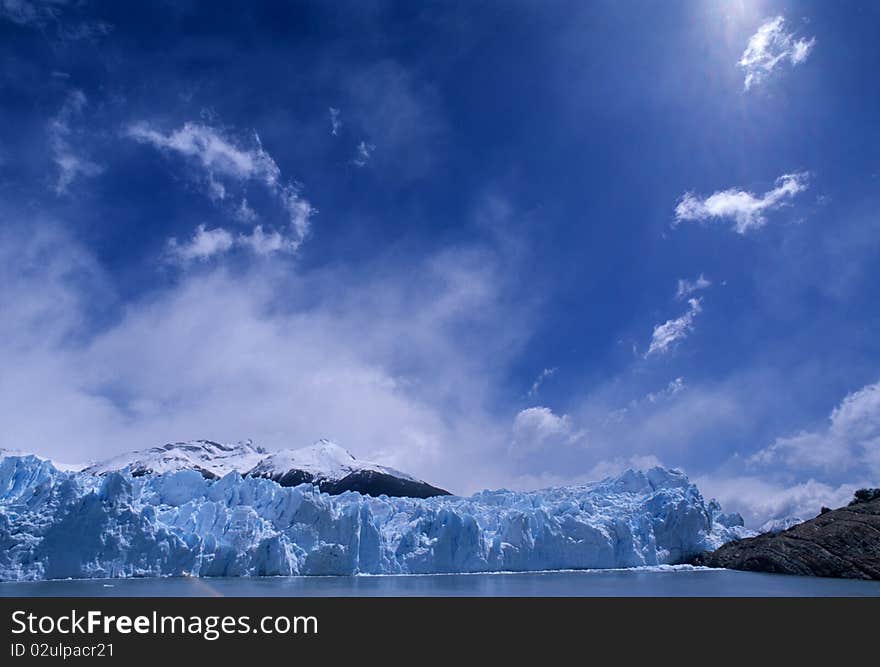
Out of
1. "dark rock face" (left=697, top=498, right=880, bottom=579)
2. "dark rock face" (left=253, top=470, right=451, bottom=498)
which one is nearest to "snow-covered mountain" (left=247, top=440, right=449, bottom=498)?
"dark rock face" (left=253, top=470, right=451, bottom=498)

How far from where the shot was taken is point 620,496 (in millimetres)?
56156

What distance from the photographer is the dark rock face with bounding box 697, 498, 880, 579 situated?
33.2 meters

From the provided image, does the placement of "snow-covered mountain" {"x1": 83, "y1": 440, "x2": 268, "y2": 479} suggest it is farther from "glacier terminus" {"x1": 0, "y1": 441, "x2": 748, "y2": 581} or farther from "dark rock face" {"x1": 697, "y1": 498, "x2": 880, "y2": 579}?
"dark rock face" {"x1": 697, "y1": 498, "x2": 880, "y2": 579}

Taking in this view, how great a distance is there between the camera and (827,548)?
35656mm

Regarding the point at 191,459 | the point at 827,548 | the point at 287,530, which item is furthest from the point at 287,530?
the point at 191,459

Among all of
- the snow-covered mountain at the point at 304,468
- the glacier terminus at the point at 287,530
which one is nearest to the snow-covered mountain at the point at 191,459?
the snow-covered mountain at the point at 304,468

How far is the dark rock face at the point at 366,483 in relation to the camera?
104 meters

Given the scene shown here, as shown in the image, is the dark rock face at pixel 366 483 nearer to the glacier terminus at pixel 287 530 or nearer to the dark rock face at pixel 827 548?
the glacier terminus at pixel 287 530

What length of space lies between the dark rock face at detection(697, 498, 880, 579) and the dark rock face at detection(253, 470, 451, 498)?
219 ft

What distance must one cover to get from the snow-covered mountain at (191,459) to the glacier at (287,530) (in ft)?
227

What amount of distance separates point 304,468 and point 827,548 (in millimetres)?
87503

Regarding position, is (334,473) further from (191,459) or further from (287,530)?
(287,530)

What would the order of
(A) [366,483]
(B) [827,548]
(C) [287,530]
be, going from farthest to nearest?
(A) [366,483] < (C) [287,530] < (B) [827,548]
